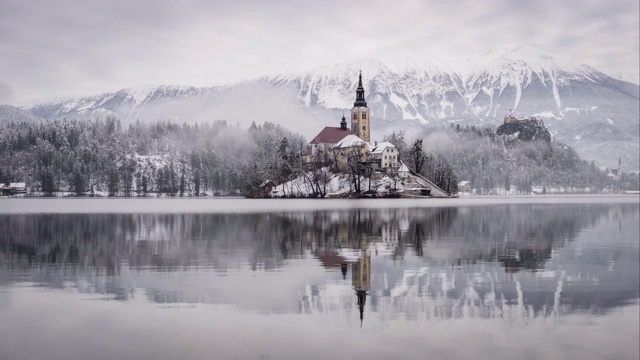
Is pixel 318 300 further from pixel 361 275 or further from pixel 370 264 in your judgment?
pixel 370 264

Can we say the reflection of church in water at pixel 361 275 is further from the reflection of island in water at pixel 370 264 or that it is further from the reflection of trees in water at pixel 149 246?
the reflection of trees in water at pixel 149 246

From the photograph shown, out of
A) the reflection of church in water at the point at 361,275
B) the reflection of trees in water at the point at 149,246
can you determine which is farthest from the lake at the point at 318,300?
the reflection of trees in water at the point at 149,246

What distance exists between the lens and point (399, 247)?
41281mm

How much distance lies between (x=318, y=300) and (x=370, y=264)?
31.8 ft

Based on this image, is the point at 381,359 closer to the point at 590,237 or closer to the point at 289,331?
the point at 289,331

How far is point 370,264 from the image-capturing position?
3266 cm

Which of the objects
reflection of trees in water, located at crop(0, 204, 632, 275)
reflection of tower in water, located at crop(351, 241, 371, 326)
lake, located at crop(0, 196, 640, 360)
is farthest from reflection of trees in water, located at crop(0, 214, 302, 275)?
reflection of tower in water, located at crop(351, 241, 371, 326)

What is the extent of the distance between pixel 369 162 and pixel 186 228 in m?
142

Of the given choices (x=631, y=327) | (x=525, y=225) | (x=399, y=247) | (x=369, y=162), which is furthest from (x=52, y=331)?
(x=369, y=162)

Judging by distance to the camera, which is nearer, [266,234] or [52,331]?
[52,331]

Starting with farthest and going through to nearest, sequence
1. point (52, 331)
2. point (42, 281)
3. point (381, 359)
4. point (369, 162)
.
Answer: point (369, 162) < point (42, 281) < point (52, 331) < point (381, 359)

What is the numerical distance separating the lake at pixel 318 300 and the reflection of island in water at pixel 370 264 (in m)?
0.12

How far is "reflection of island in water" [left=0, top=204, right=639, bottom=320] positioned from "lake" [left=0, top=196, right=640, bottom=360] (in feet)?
0.40

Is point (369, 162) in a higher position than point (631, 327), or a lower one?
higher
